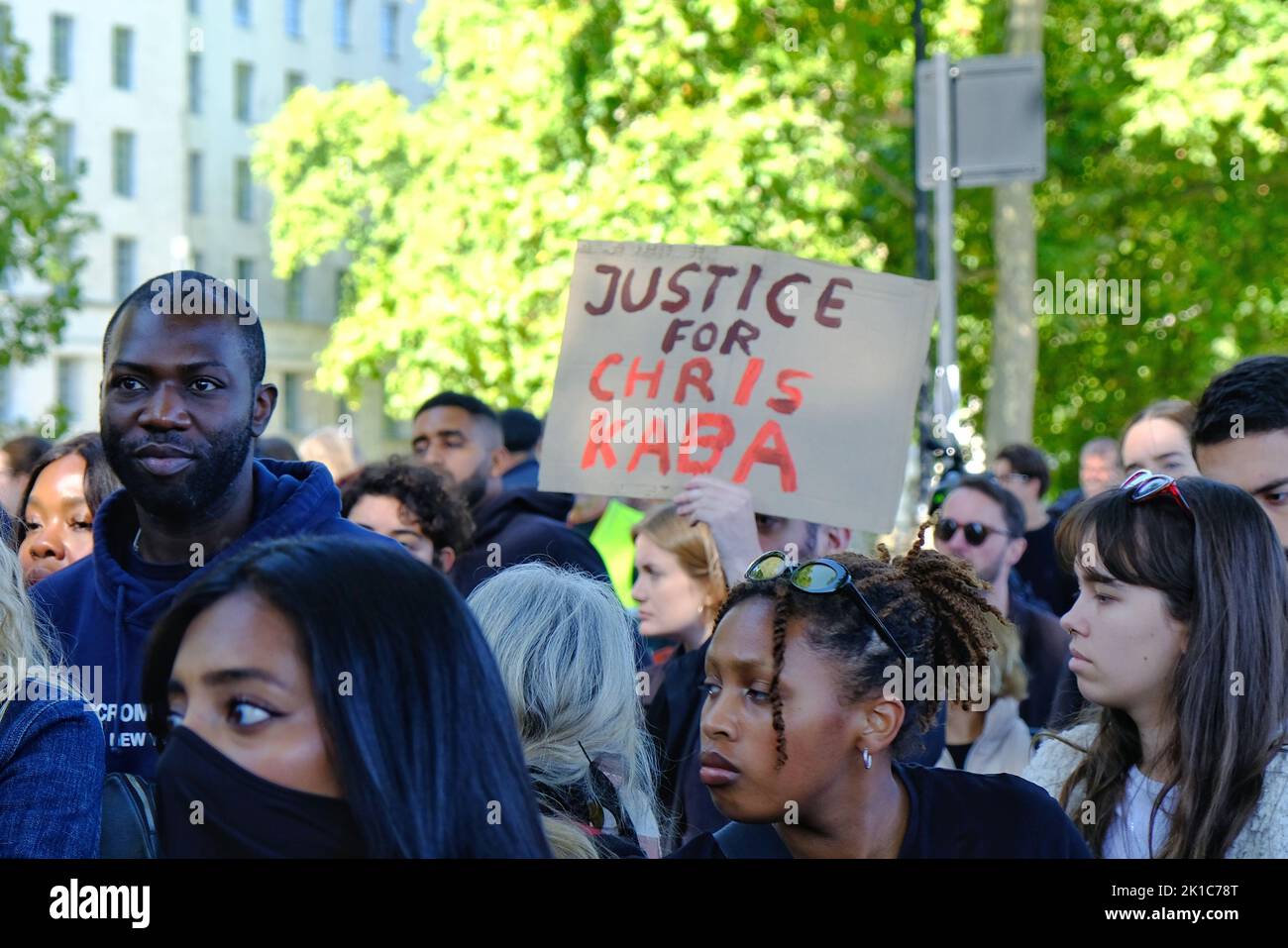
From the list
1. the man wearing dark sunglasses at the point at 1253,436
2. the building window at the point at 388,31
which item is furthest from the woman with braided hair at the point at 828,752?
the building window at the point at 388,31

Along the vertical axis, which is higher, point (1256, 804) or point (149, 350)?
point (149, 350)

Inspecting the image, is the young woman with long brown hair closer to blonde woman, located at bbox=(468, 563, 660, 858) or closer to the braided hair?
the braided hair

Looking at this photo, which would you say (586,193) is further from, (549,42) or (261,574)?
(261,574)

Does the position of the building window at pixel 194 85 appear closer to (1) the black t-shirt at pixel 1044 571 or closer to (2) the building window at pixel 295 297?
(2) the building window at pixel 295 297

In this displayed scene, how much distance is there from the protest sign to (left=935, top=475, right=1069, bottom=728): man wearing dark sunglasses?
1.31 metres

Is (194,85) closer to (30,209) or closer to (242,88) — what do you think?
(242,88)

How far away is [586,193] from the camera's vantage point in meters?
15.9

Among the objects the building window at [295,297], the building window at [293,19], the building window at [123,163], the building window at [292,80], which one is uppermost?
the building window at [293,19]

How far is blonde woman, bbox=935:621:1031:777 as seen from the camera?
4969 mm

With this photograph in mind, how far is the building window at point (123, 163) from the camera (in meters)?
44.4

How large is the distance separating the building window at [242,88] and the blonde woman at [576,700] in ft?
157

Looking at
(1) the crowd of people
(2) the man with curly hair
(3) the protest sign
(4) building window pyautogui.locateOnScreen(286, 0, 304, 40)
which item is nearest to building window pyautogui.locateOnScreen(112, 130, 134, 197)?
(4) building window pyautogui.locateOnScreen(286, 0, 304, 40)
